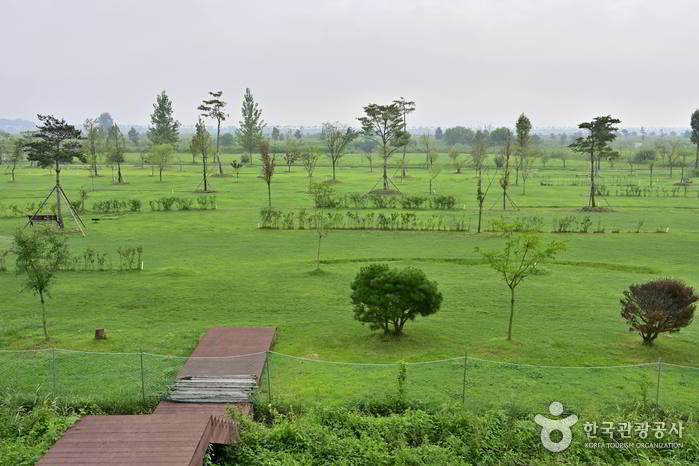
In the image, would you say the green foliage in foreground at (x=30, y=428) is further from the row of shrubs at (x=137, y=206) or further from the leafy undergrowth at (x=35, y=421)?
the row of shrubs at (x=137, y=206)

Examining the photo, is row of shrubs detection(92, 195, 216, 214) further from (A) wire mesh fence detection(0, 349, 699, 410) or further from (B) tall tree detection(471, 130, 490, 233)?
(A) wire mesh fence detection(0, 349, 699, 410)

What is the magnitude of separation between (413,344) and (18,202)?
41020 mm

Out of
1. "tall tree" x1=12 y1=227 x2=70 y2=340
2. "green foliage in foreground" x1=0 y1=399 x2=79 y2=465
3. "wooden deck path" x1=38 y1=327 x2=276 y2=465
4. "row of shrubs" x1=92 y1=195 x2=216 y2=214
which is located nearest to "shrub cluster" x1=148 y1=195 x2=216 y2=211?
"row of shrubs" x1=92 y1=195 x2=216 y2=214

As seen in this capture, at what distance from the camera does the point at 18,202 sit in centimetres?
4734

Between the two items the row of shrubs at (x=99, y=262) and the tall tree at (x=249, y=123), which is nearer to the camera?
the row of shrubs at (x=99, y=262)

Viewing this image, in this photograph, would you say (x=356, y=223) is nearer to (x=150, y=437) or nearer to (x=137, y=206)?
(x=137, y=206)

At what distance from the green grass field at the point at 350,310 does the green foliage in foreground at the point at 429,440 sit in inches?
39.7

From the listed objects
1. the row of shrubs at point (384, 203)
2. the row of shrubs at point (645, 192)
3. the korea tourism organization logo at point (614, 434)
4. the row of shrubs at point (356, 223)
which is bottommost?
the korea tourism organization logo at point (614, 434)

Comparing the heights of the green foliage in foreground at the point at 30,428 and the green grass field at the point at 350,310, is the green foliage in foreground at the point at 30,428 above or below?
below

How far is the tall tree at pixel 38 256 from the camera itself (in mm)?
17516

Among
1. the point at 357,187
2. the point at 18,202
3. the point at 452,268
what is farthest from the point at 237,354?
the point at 357,187

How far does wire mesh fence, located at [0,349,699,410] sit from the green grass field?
0.06 m

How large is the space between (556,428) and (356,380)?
457cm

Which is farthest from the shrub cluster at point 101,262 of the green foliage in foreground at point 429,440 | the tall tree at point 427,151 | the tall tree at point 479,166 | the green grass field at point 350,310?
the tall tree at point 427,151
